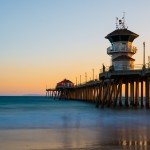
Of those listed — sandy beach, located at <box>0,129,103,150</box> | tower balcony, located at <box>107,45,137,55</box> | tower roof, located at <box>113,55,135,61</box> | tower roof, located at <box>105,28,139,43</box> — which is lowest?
sandy beach, located at <box>0,129,103,150</box>

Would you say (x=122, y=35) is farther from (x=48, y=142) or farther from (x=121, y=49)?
(x=48, y=142)

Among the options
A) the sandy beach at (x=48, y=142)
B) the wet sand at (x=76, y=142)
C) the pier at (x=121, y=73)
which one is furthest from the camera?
the pier at (x=121, y=73)

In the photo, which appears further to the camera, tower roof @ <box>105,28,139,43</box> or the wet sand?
tower roof @ <box>105,28,139,43</box>

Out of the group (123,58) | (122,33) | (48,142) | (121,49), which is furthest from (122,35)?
(48,142)

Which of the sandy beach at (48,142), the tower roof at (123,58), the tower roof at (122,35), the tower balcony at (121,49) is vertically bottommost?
the sandy beach at (48,142)

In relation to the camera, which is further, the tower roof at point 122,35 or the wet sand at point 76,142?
the tower roof at point 122,35

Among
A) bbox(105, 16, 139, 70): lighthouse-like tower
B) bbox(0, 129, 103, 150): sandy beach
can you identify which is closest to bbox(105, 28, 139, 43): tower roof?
bbox(105, 16, 139, 70): lighthouse-like tower

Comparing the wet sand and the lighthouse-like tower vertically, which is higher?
the lighthouse-like tower

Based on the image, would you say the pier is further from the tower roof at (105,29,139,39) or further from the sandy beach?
the sandy beach

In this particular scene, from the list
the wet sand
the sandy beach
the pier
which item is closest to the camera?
the wet sand

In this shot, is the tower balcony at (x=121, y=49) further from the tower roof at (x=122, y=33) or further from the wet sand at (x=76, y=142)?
the wet sand at (x=76, y=142)

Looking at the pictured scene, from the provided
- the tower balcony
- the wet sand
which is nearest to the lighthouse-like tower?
the tower balcony

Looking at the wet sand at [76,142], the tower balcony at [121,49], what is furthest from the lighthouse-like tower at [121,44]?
the wet sand at [76,142]

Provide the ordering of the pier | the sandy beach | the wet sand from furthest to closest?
the pier, the sandy beach, the wet sand
